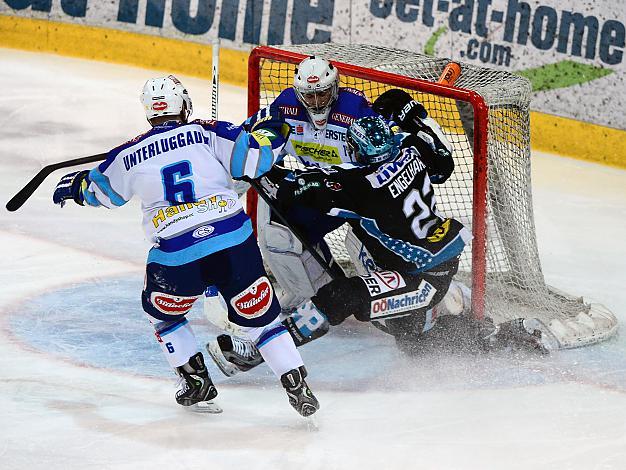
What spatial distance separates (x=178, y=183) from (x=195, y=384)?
628 millimetres

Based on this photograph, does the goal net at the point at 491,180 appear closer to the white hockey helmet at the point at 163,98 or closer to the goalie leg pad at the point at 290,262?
the goalie leg pad at the point at 290,262

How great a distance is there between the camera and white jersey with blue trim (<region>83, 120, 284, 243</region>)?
→ 335 cm

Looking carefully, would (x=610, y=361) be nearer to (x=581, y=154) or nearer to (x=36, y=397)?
(x=36, y=397)

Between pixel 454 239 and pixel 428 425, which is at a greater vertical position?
pixel 454 239

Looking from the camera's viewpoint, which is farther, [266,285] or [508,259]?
[508,259]

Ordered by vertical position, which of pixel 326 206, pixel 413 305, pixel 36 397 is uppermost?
pixel 326 206

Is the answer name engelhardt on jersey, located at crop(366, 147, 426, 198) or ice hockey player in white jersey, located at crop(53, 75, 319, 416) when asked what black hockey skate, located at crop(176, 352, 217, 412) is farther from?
name engelhardt on jersey, located at crop(366, 147, 426, 198)

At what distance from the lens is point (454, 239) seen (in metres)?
3.96

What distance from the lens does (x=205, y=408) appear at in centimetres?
359

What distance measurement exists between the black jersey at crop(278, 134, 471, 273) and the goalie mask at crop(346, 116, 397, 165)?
0.13 ft

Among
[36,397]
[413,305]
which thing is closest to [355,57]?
[413,305]

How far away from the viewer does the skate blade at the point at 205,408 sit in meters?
3.59

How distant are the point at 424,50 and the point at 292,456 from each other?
14.9 ft

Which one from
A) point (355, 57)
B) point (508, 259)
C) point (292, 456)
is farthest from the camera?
point (355, 57)
